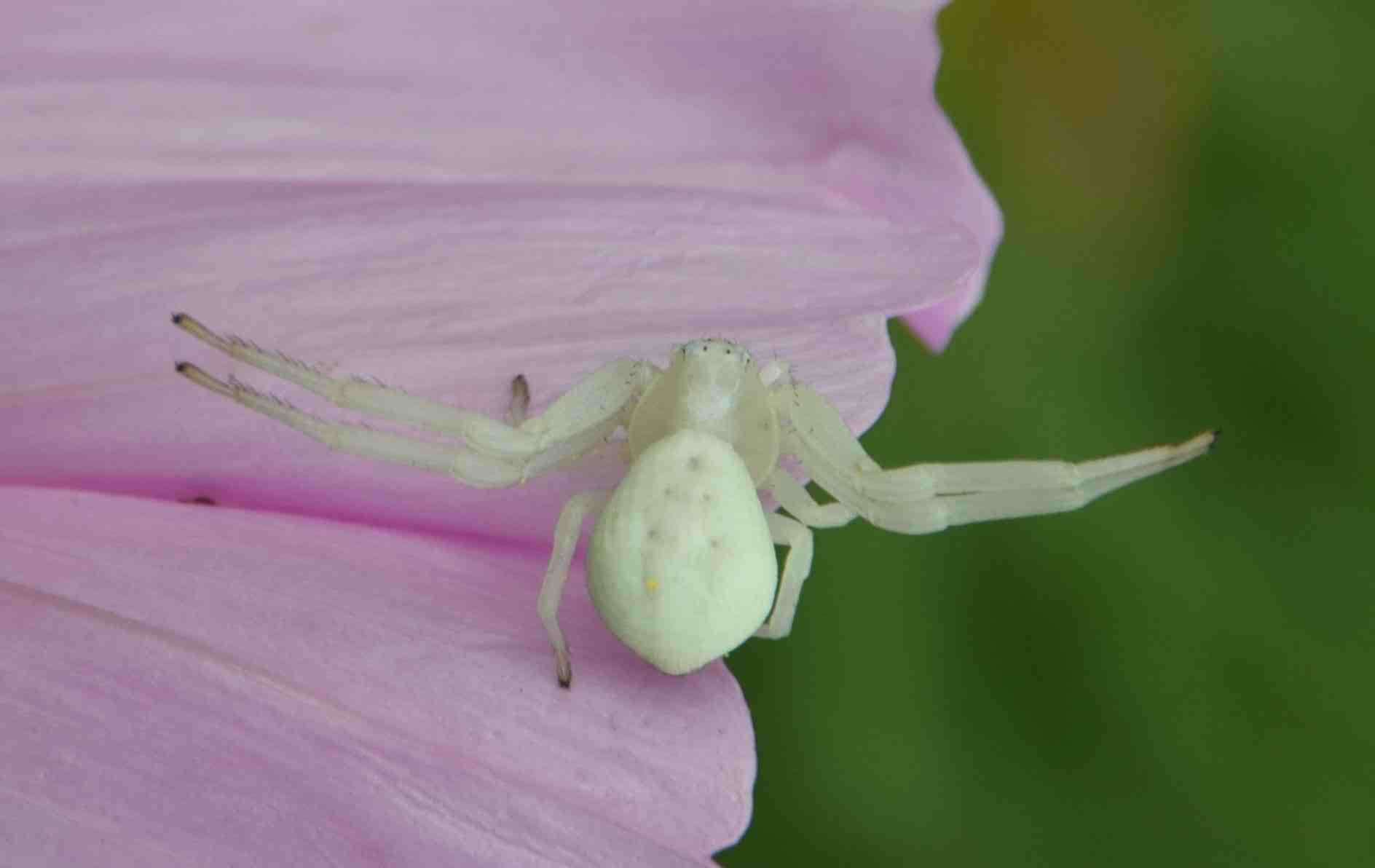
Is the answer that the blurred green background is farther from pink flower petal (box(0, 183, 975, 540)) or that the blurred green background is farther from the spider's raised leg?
pink flower petal (box(0, 183, 975, 540))

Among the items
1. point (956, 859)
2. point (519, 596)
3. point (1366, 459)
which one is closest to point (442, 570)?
point (519, 596)

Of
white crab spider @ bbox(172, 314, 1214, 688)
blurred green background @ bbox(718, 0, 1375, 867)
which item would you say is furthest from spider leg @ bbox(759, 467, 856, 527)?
blurred green background @ bbox(718, 0, 1375, 867)

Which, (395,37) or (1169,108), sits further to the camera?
(1169,108)

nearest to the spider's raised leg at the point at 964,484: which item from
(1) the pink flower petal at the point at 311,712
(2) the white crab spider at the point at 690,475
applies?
(2) the white crab spider at the point at 690,475

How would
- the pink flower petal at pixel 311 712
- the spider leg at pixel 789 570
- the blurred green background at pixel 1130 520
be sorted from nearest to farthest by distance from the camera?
the pink flower petal at pixel 311 712 → the spider leg at pixel 789 570 → the blurred green background at pixel 1130 520

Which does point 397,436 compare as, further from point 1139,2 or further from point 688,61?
point 1139,2

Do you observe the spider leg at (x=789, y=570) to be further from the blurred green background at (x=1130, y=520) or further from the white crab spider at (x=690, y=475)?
the blurred green background at (x=1130, y=520)
